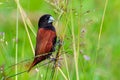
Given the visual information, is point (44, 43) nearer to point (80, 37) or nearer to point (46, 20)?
point (80, 37)

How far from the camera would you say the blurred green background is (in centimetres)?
321

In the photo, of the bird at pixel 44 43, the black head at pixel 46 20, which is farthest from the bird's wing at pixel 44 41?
the black head at pixel 46 20

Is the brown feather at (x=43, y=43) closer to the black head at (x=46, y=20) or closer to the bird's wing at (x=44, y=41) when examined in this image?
→ the bird's wing at (x=44, y=41)

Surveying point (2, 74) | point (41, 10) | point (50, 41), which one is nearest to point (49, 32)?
point (50, 41)

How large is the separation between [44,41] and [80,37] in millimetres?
177

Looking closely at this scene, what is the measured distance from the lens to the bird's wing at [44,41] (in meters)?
3.18

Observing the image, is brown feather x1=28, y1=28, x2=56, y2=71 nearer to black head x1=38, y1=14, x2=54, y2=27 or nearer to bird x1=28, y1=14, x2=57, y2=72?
bird x1=28, y1=14, x2=57, y2=72

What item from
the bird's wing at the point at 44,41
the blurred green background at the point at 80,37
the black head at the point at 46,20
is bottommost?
the blurred green background at the point at 80,37

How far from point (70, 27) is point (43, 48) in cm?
19

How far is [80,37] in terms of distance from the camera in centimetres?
321

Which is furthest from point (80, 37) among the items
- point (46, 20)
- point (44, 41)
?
point (46, 20)

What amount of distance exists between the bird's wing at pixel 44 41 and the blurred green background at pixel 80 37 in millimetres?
52

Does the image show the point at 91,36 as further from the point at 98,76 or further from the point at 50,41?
the point at 50,41

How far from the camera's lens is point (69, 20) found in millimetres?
3270
